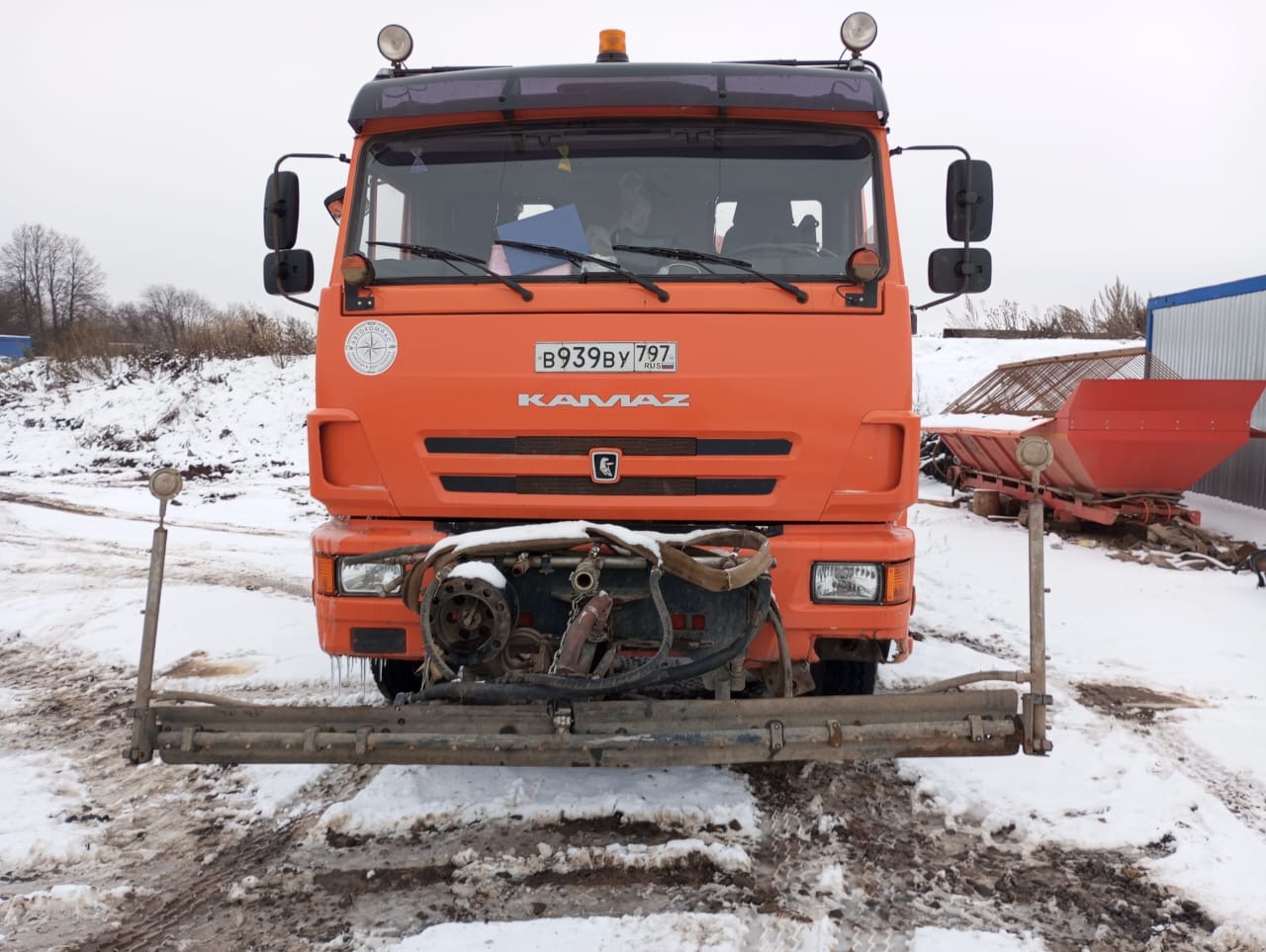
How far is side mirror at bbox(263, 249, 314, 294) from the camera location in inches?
156

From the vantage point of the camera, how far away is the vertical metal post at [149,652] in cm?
279

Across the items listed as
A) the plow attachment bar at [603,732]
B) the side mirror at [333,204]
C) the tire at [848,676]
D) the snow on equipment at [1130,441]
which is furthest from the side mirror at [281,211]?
the snow on equipment at [1130,441]

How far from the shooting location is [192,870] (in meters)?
3.00

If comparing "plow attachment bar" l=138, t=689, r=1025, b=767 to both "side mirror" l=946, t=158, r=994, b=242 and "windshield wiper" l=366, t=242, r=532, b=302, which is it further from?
"side mirror" l=946, t=158, r=994, b=242

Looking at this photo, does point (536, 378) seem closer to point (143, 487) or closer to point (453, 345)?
point (453, 345)

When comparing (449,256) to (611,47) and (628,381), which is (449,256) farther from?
(611,47)

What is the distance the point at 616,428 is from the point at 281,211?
2.01m

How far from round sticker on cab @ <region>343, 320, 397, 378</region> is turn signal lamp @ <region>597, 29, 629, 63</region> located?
181 cm

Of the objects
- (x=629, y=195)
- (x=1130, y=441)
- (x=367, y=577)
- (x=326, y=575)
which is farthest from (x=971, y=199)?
(x=1130, y=441)

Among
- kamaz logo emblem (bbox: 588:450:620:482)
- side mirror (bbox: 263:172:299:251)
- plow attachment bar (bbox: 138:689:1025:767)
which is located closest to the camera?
plow attachment bar (bbox: 138:689:1025:767)

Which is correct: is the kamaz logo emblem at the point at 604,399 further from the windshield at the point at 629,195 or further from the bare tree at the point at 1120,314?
the bare tree at the point at 1120,314

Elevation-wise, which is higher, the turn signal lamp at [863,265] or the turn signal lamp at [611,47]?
the turn signal lamp at [611,47]

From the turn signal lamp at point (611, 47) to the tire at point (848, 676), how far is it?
3.01m

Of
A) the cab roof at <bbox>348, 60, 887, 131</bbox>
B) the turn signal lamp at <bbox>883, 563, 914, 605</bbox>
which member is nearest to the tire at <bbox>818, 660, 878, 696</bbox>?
the turn signal lamp at <bbox>883, 563, 914, 605</bbox>
